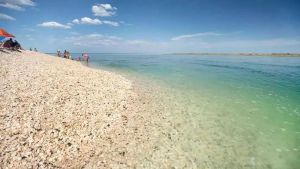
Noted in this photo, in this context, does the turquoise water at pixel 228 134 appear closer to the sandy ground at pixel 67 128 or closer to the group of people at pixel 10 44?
the sandy ground at pixel 67 128

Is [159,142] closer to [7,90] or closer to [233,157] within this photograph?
[233,157]

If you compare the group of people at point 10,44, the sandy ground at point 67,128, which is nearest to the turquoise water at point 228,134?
the sandy ground at point 67,128

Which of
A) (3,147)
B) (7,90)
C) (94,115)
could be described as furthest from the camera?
(7,90)

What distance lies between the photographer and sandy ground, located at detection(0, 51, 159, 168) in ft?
25.2

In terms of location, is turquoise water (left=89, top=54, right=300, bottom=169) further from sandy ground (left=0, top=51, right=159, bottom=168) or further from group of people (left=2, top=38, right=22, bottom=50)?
group of people (left=2, top=38, right=22, bottom=50)

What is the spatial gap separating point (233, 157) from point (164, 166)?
3505 millimetres

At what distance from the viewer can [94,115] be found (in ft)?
38.0

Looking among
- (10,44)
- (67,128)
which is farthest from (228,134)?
(10,44)

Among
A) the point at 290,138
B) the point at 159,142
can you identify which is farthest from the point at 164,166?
the point at 290,138

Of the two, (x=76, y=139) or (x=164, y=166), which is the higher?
(x=76, y=139)

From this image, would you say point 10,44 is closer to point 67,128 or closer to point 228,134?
point 67,128

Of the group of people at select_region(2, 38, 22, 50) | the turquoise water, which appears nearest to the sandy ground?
the turquoise water

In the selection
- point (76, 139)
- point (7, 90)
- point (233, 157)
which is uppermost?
point (7, 90)

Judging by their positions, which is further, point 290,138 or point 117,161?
point 290,138
